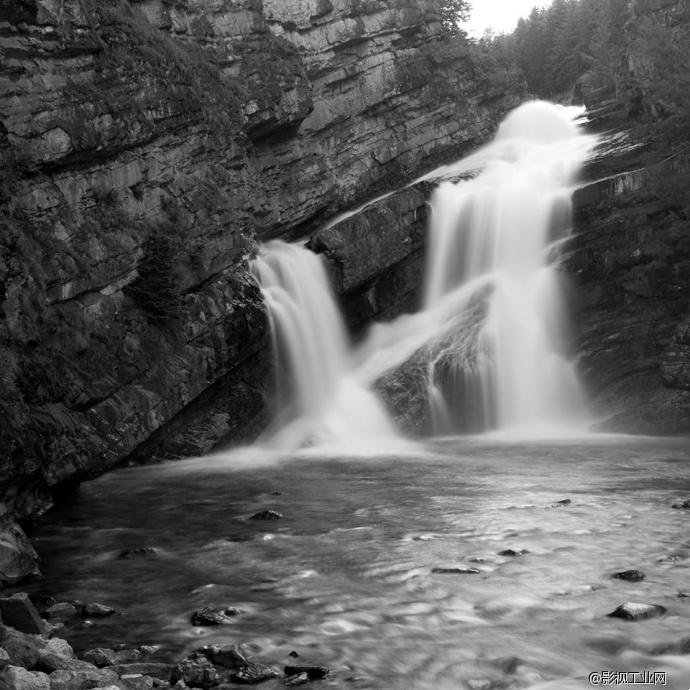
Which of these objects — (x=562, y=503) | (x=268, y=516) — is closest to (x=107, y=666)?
(x=268, y=516)

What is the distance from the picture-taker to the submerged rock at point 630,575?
11.5 m

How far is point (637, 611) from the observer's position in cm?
1008

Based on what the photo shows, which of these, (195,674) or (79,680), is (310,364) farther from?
(79,680)

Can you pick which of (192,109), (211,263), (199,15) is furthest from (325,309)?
(199,15)

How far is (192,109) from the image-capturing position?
2658 centimetres

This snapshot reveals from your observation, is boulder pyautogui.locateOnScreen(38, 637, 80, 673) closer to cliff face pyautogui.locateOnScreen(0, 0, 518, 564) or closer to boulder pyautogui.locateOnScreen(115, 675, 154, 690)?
boulder pyautogui.locateOnScreen(115, 675, 154, 690)

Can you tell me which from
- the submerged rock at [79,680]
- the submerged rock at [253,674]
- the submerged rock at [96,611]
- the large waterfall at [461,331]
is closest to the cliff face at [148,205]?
the large waterfall at [461,331]

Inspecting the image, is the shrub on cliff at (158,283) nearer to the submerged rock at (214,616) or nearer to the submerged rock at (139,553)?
the submerged rock at (139,553)

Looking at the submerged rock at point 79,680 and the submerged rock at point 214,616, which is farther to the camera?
the submerged rock at point 214,616

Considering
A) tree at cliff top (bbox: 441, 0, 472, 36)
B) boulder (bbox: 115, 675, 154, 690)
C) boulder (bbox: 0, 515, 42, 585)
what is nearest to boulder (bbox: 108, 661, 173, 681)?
boulder (bbox: 115, 675, 154, 690)

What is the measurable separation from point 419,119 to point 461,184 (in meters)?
6.89

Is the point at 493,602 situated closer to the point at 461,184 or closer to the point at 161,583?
the point at 161,583

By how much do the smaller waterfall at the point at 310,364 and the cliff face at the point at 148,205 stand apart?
80 centimetres

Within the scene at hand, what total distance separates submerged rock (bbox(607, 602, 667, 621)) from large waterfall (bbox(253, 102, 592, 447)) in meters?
15.0
